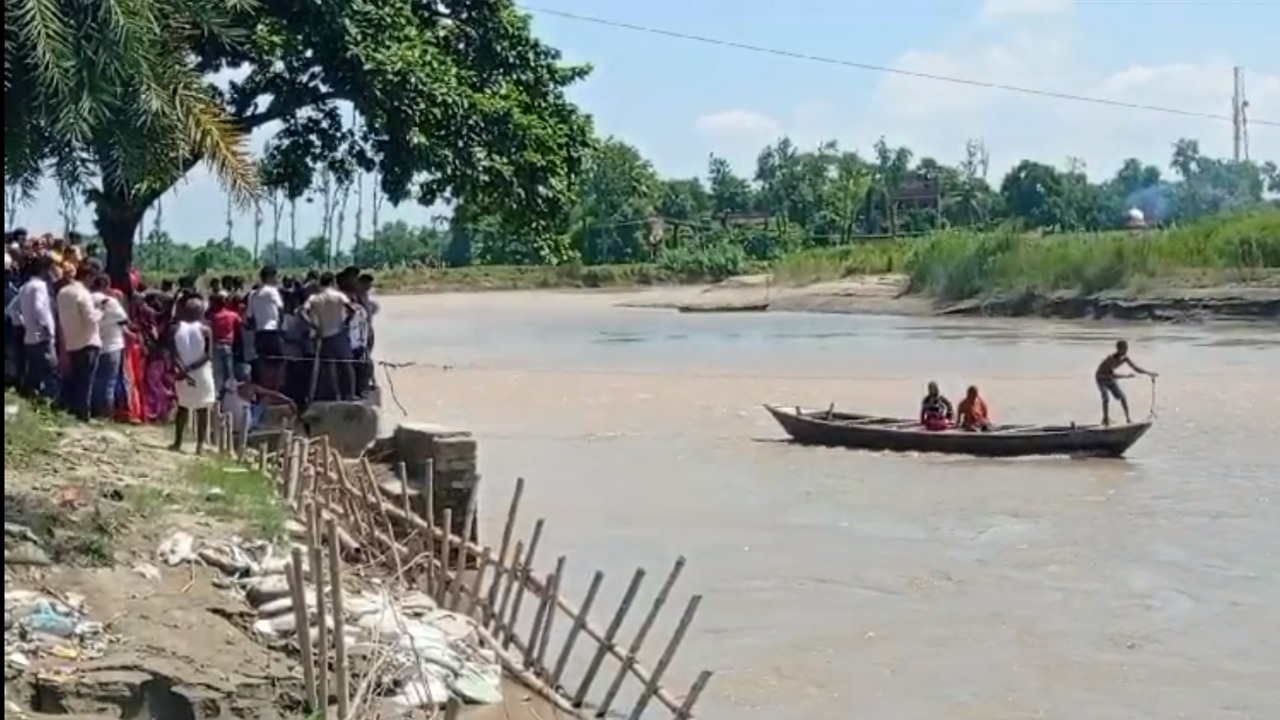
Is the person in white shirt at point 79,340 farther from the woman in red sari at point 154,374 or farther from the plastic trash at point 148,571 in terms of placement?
the plastic trash at point 148,571

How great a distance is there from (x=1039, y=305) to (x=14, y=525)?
178ft

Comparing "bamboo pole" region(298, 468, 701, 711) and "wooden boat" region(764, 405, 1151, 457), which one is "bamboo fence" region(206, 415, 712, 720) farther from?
"wooden boat" region(764, 405, 1151, 457)

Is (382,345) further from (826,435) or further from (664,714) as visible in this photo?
(664,714)

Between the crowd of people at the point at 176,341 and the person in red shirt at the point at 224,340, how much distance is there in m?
0.01

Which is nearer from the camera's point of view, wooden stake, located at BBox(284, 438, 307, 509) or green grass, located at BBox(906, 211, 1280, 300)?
wooden stake, located at BBox(284, 438, 307, 509)

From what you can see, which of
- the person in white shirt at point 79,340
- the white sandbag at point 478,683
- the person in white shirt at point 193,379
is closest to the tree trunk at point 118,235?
the person in white shirt at point 193,379

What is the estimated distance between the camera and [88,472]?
1009cm

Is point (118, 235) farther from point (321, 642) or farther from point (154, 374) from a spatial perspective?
point (321, 642)

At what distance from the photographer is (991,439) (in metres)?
23.3

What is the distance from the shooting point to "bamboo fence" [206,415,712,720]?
723cm

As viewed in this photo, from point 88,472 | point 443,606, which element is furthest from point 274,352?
point 443,606

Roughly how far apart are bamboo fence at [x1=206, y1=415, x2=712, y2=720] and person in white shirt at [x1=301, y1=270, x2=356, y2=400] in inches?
87.6

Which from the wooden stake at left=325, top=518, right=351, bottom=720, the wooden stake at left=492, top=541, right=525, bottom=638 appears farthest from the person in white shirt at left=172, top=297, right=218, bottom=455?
the wooden stake at left=325, top=518, right=351, bottom=720

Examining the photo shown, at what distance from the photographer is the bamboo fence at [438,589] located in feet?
23.7
